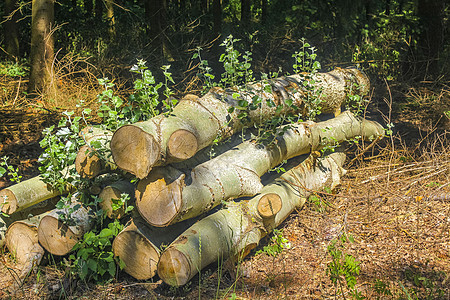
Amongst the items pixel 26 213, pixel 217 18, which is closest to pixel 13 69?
pixel 217 18

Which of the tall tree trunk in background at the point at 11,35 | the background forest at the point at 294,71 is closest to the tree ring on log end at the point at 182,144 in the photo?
the background forest at the point at 294,71

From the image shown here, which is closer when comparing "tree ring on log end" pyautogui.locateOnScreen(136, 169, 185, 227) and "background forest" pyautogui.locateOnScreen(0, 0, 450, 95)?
"tree ring on log end" pyautogui.locateOnScreen(136, 169, 185, 227)

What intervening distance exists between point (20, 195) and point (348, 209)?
3.32 metres

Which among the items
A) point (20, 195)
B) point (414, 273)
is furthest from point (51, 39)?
point (414, 273)

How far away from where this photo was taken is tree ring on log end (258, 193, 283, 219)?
12.8 ft

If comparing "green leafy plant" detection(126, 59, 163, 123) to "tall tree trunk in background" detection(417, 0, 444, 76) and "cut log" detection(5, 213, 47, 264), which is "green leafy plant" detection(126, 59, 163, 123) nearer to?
"cut log" detection(5, 213, 47, 264)

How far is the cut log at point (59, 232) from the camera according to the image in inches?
145

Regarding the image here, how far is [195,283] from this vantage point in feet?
11.8

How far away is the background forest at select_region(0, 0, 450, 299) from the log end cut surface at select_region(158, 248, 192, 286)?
20cm

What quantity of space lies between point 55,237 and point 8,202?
0.62 m

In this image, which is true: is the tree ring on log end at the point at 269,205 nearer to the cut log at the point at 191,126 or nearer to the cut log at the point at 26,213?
the cut log at the point at 191,126

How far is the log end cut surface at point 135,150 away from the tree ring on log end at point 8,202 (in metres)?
1.25

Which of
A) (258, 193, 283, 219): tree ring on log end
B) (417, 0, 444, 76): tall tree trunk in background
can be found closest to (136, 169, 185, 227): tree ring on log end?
(258, 193, 283, 219): tree ring on log end

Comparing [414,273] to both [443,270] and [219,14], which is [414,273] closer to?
[443,270]
